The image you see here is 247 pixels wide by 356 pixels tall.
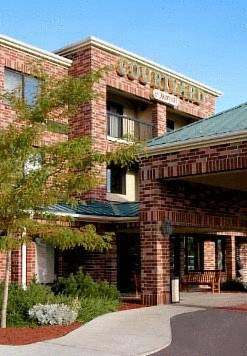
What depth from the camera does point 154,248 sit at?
1672 centimetres

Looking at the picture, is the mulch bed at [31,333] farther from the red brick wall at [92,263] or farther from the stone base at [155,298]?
the red brick wall at [92,263]

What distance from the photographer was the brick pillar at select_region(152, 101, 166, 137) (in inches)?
1125

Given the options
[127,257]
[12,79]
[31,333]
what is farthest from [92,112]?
[31,333]

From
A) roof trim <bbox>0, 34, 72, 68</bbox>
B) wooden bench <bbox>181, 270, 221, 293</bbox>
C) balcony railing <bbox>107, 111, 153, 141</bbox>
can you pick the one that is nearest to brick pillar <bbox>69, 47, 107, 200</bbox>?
roof trim <bbox>0, 34, 72, 68</bbox>

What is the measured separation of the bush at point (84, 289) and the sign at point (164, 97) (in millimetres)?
13098

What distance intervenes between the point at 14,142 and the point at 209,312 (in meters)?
6.18

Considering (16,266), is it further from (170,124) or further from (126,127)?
(170,124)

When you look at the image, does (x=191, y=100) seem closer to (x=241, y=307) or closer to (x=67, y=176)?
(x=241, y=307)

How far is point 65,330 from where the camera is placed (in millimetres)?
12195

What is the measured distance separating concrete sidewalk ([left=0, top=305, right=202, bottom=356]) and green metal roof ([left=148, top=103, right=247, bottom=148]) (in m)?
4.58

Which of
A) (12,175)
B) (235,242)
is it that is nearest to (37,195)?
(12,175)

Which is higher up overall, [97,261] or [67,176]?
[67,176]

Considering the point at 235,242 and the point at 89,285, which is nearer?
the point at 89,285

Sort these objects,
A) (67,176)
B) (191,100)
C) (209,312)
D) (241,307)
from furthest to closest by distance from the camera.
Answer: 1. (191,100)
2. (241,307)
3. (209,312)
4. (67,176)
